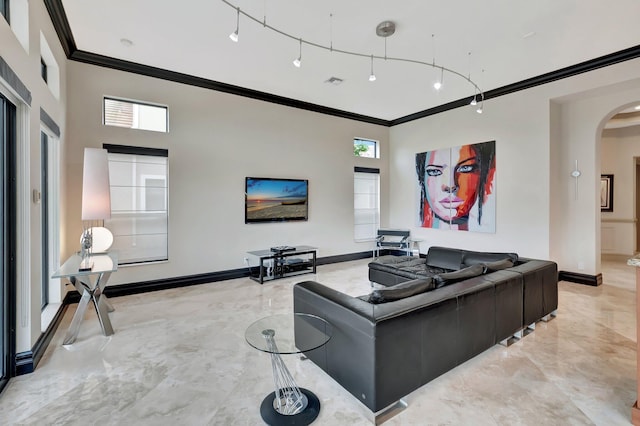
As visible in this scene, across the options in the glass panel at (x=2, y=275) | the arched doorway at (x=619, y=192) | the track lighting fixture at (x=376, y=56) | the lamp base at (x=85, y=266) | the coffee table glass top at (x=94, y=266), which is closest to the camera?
the glass panel at (x=2, y=275)

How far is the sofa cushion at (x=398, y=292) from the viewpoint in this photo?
2.24m

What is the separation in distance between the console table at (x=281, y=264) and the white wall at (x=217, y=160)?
0.36 meters

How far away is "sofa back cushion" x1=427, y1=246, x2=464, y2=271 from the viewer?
4.45 metres

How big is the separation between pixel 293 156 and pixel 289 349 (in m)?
4.81

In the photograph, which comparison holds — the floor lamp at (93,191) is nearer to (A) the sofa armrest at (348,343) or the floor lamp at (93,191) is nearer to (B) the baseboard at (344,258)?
(A) the sofa armrest at (348,343)

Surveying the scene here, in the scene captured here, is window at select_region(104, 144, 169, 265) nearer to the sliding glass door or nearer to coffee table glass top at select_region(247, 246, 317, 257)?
coffee table glass top at select_region(247, 246, 317, 257)

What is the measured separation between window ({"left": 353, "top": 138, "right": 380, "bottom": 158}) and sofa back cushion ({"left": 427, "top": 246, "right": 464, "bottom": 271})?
11.0 ft

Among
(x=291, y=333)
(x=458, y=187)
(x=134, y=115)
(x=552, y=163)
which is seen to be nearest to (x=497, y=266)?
(x=291, y=333)

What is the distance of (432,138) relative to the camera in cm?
679

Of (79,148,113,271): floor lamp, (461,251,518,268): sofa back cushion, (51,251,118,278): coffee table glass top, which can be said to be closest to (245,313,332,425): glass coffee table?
(51,251,118,278): coffee table glass top

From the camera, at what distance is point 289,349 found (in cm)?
193

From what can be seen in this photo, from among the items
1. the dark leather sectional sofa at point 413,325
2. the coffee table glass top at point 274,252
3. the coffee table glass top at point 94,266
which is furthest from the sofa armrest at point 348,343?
the coffee table glass top at point 274,252

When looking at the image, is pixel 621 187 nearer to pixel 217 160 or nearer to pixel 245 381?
pixel 217 160

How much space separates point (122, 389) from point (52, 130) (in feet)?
9.47
